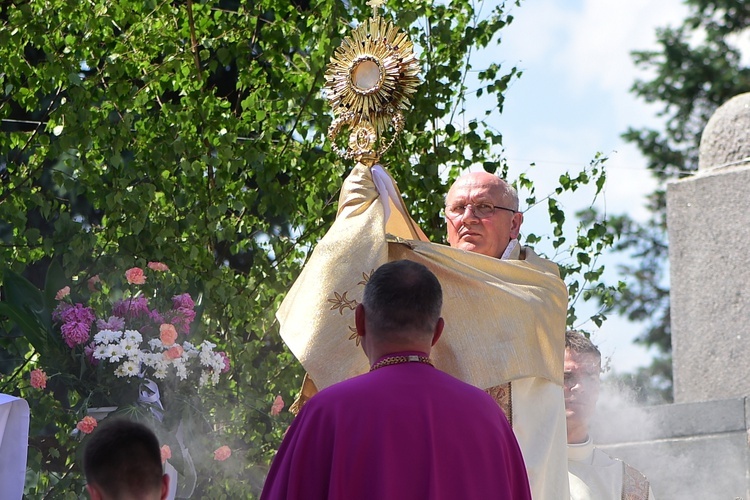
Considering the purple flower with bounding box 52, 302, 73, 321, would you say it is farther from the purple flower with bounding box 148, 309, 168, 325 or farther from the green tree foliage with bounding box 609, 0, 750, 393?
the green tree foliage with bounding box 609, 0, 750, 393

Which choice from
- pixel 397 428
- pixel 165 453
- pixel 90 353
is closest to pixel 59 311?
pixel 90 353

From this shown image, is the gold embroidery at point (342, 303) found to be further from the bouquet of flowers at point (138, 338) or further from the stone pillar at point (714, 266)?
the stone pillar at point (714, 266)

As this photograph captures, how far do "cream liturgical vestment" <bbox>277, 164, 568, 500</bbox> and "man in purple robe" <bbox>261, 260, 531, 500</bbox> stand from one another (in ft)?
4.60

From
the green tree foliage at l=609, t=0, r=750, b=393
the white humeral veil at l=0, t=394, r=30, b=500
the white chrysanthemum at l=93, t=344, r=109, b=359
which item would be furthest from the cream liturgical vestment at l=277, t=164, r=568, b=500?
the green tree foliage at l=609, t=0, r=750, b=393

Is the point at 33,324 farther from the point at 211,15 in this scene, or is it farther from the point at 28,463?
the point at 211,15

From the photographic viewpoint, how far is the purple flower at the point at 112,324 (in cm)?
531

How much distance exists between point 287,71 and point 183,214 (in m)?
1.04

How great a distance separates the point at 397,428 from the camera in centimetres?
353

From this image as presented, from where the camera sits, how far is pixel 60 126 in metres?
6.24

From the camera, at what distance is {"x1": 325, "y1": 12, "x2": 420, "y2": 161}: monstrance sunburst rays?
17.5 feet

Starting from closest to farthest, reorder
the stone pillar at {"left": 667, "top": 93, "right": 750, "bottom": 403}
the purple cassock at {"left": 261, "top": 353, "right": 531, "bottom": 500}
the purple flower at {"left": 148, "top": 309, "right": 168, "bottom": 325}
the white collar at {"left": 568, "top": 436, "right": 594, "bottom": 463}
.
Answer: the purple cassock at {"left": 261, "top": 353, "right": 531, "bottom": 500} → the purple flower at {"left": 148, "top": 309, "right": 168, "bottom": 325} → the white collar at {"left": 568, "top": 436, "right": 594, "bottom": 463} → the stone pillar at {"left": 667, "top": 93, "right": 750, "bottom": 403}

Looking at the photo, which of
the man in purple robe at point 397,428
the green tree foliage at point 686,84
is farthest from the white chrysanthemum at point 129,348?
the green tree foliage at point 686,84

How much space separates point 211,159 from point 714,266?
3.21 metres

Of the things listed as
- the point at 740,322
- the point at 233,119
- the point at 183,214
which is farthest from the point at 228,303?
the point at 740,322
